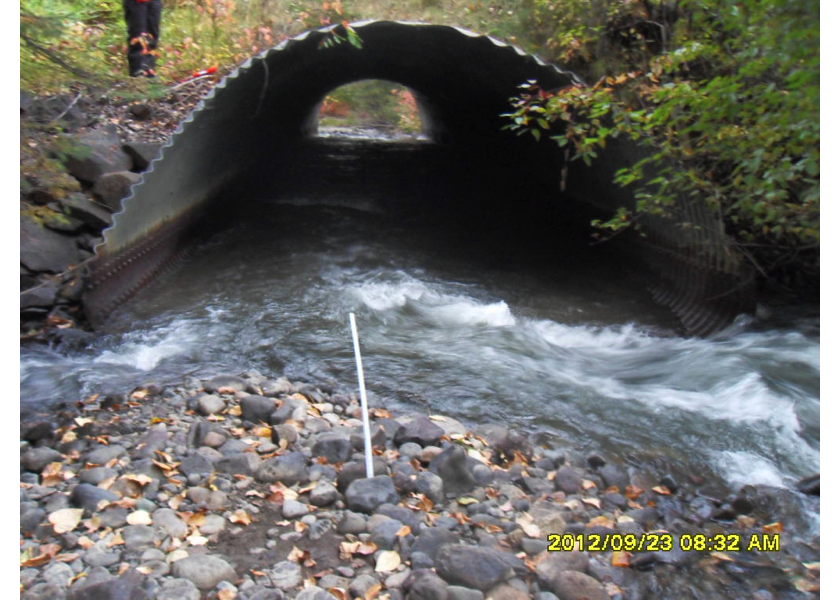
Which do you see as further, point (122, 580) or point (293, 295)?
point (293, 295)

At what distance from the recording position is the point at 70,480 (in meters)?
3.27

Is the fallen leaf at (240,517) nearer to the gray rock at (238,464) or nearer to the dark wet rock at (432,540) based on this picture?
the gray rock at (238,464)

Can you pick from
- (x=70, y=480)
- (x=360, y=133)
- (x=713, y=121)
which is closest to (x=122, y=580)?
(x=70, y=480)

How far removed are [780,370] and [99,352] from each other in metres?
4.97

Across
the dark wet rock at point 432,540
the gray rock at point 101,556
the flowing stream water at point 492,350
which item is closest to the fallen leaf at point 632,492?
the flowing stream water at point 492,350

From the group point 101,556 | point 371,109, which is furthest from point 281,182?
point 371,109

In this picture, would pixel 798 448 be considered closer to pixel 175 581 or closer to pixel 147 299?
pixel 175 581

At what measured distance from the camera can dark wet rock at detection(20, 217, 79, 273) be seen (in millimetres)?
5828

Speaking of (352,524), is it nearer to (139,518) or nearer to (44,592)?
(139,518)

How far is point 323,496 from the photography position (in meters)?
3.17

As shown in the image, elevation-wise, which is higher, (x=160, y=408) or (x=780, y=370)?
(x=780, y=370)

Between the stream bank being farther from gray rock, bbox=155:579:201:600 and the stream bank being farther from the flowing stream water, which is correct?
the flowing stream water

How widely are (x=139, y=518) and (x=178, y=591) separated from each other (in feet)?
1.80

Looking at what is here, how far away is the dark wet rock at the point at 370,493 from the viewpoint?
313cm
